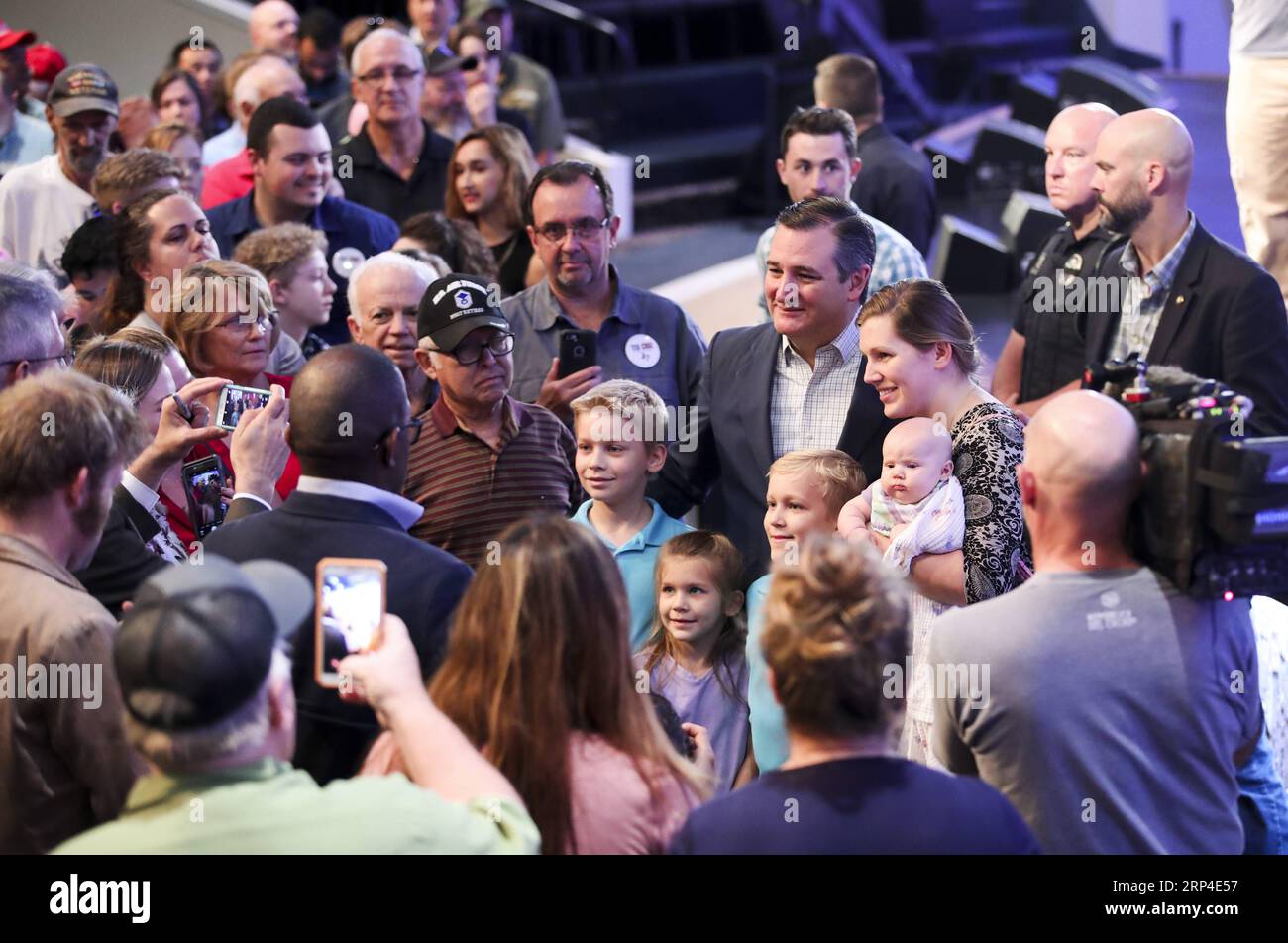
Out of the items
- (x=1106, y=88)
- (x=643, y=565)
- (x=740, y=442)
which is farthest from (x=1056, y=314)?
(x=1106, y=88)

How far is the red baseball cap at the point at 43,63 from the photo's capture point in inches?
306

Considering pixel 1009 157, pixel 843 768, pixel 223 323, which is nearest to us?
pixel 843 768

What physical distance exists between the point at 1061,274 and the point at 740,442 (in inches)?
57.8

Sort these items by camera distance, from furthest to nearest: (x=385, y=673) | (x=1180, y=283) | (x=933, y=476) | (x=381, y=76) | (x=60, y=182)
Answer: (x=381, y=76), (x=60, y=182), (x=1180, y=283), (x=933, y=476), (x=385, y=673)

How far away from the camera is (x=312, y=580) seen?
245 centimetres

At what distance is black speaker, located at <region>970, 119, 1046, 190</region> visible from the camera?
877 cm

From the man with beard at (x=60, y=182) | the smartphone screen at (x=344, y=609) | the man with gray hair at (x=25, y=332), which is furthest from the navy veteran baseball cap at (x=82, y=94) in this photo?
the smartphone screen at (x=344, y=609)

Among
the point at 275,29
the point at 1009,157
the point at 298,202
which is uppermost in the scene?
the point at 275,29

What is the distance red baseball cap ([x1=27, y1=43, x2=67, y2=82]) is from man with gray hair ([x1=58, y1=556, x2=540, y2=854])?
6.64 metres

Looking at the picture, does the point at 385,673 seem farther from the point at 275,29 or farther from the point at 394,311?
the point at 275,29

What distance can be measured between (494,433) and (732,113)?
8677 mm

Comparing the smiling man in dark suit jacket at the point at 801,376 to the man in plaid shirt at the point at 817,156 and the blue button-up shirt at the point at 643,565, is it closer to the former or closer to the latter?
the blue button-up shirt at the point at 643,565
